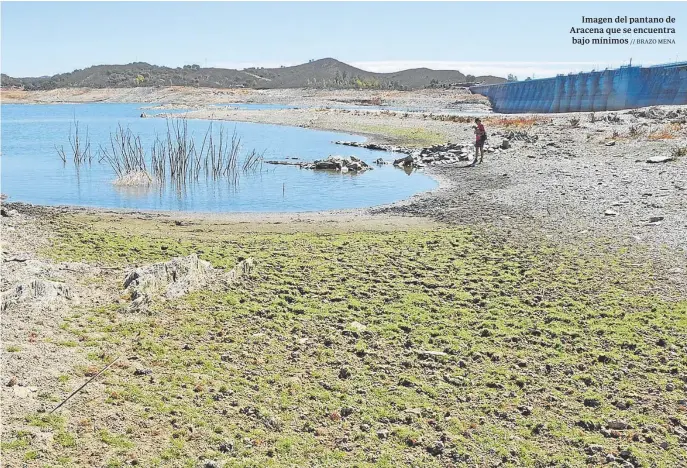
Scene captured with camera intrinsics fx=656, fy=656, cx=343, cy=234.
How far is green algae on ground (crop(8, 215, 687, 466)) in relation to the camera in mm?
5875

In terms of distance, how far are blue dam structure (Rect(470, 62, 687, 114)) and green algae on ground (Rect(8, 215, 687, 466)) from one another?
56.5 m

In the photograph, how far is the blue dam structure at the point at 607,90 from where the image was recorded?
199 feet

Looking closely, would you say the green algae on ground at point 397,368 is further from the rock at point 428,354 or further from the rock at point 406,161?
the rock at point 406,161

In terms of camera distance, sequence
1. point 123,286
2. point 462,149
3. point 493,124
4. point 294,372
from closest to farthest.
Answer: point 294,372 → point 123,286 → point 462,149 → point 493,124

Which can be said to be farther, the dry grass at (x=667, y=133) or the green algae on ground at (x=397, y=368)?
the dry grass at (x=667, y=133)

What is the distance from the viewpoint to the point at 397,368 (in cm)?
758

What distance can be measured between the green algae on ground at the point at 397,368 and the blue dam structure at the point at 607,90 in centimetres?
5646

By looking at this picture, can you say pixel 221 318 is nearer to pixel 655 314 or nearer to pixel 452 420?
pixel 452 420

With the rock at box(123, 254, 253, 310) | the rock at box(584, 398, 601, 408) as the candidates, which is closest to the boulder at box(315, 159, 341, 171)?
the rock at box(123, 254, 253, 310)

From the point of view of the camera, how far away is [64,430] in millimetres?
5742

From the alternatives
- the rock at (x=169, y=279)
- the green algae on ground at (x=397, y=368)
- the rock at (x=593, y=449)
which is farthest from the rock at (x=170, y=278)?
the rock at (x=593, y=449)

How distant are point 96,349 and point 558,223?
1131 cm

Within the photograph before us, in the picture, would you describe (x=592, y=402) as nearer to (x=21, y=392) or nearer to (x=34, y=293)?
(x=21, y=392)

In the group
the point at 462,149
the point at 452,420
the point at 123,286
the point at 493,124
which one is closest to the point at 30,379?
the point at 123,286
